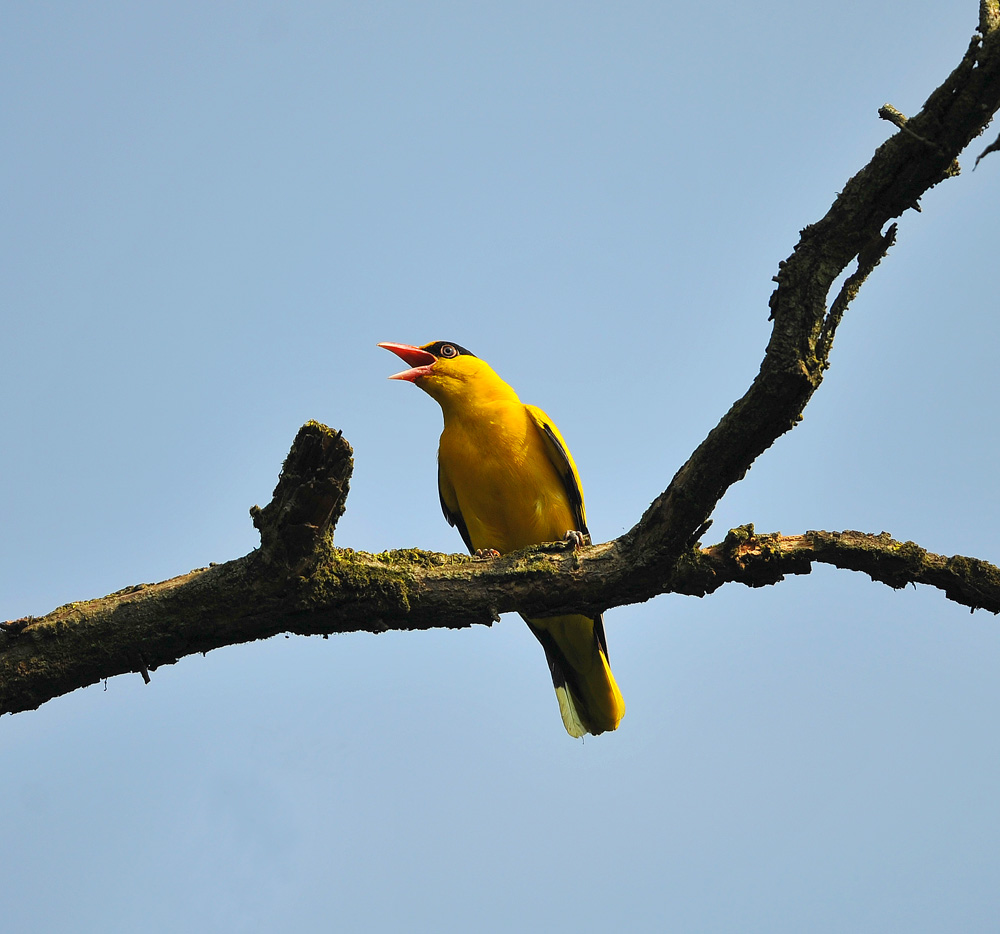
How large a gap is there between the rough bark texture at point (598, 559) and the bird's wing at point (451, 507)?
7.67 ft

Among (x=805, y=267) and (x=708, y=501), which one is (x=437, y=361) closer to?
(x=708, y=501)

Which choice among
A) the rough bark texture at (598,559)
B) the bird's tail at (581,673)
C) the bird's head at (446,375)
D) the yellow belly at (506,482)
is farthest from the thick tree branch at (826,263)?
the bird's head at (446,375)

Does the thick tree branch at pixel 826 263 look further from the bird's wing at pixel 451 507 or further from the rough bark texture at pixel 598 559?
the bird's wing at pixel 451 507

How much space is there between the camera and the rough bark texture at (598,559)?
3504 millimetres

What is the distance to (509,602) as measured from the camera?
→ 15.7 feet

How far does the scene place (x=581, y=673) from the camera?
677 cm

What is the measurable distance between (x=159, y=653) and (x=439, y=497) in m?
3.34

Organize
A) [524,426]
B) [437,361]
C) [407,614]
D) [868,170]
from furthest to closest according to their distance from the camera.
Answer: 1. [437,361]
2. [524,426]
3. [407,614]
4. [868,170]

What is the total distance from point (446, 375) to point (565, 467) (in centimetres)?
125

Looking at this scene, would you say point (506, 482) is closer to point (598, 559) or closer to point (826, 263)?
point (598, 559)

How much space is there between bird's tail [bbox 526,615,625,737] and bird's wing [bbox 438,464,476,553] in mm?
1031

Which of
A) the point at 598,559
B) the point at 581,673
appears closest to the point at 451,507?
the point at 581,673

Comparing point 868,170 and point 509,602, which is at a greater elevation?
point 868,170

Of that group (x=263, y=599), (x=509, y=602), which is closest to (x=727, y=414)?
(x=509, y=602)
